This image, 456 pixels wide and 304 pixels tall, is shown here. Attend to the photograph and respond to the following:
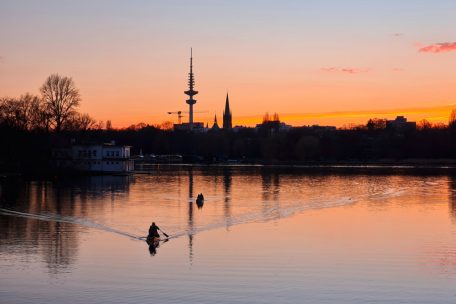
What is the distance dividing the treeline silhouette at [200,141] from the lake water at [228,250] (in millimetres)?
32375

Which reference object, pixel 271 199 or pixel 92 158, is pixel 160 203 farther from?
pixel 92 158

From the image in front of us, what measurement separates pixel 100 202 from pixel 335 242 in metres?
23.1

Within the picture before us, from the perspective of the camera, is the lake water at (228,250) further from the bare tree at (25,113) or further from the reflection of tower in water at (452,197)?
the bare tree at (25,113)

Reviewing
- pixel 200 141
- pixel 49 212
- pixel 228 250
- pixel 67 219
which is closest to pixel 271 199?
pixel 49 212

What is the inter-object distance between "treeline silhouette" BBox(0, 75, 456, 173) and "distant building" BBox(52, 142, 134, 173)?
177 cm

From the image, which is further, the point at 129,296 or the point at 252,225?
the point at 252,225

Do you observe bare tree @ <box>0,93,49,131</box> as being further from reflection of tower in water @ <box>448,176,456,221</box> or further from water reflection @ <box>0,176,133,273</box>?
reflection of tower in water @ <box>448,176,456,221</box>

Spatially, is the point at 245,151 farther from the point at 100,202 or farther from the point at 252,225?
the point at 252,225

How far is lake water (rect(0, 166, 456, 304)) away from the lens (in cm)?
2531

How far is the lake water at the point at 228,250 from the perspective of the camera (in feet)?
83.0

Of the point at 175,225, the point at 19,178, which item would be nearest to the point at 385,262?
the point at 175,225

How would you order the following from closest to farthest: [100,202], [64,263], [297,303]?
[297,303] → [64,263] → [100,202]

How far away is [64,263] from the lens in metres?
29.9

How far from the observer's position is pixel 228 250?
33.0 m
